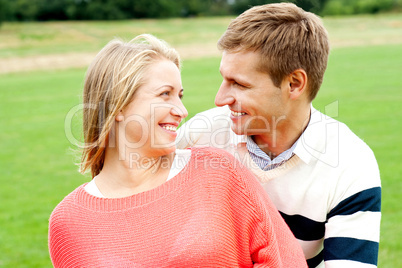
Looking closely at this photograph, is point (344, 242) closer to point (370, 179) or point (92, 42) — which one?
point (370, 179)

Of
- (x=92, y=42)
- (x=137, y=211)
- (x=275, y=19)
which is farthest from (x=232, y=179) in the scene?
(x=92, y=42)

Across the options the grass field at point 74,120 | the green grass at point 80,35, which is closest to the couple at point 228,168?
the grass field at point 74,120

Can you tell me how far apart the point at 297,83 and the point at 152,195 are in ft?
3.26

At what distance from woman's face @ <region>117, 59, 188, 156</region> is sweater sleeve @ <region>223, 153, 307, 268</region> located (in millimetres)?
326

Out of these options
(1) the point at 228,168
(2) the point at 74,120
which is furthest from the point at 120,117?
(2) the point at 74,120

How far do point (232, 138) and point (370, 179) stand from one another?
0.74 meters

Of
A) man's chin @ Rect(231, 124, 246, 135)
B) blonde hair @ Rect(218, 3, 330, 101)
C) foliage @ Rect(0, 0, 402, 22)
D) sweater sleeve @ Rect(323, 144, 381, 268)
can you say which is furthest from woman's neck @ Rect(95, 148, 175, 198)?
foliage @ Rect(0, 0, 402, 22)

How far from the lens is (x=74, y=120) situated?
3.38m

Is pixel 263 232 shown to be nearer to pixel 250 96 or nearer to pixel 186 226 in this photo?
pixel 186 226

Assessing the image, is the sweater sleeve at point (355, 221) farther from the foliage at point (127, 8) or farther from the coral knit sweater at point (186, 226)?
the foliage at point (127, 8)

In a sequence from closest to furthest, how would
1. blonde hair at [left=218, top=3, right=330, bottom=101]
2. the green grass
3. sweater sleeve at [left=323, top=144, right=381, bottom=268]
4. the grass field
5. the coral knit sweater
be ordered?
the coral knit sweater, sweater sleeve at [left=323, top=144, right=381, bottom=268], blonde hair at [left=218, top=3, right=330, bottom=101], the grass field, the green grass

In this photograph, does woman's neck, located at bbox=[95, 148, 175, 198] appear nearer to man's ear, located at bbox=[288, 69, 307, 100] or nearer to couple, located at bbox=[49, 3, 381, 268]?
couple, located at bbox=[49, 3, 381, 268]

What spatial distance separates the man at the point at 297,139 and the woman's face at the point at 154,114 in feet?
1.53

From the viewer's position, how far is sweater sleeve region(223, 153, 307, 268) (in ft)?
6.59
